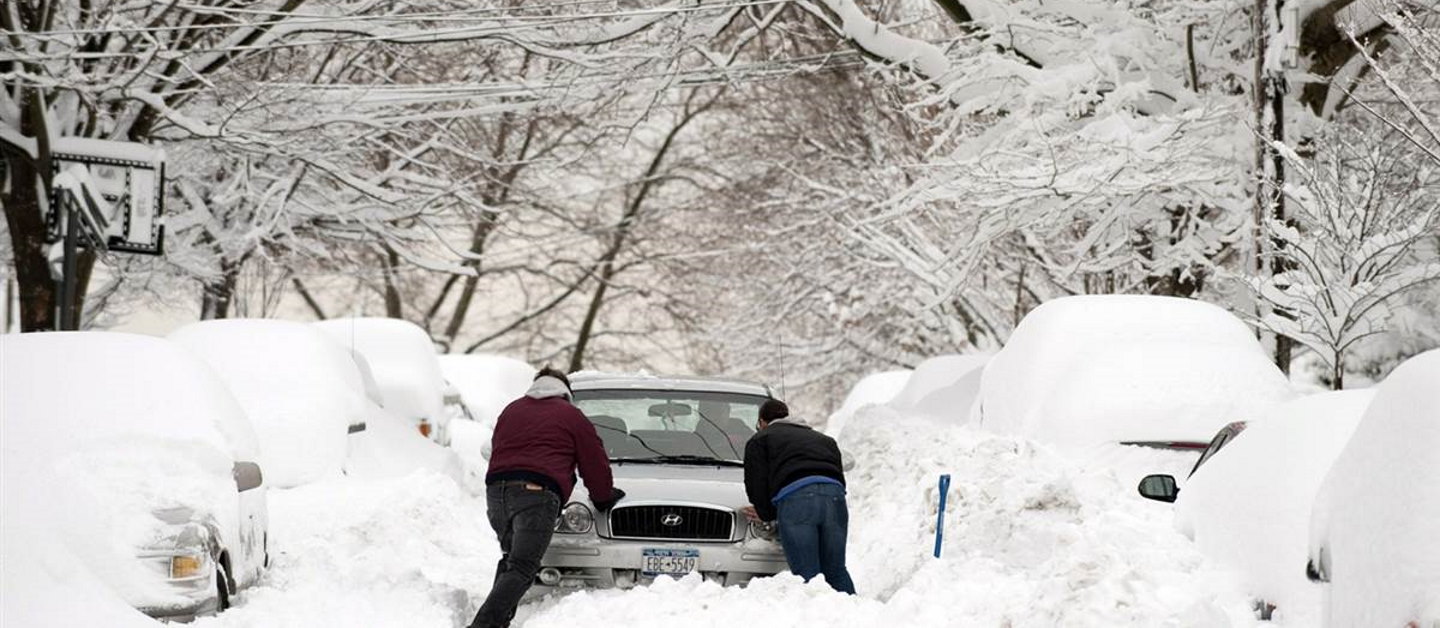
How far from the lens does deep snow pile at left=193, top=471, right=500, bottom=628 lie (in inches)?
410

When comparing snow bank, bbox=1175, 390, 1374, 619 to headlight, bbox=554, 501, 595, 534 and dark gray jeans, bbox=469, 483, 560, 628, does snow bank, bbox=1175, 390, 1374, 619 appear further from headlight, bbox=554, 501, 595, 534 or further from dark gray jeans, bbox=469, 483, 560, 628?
headlight, bbox=554, 501, 595, 534

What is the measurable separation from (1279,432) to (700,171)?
136ft

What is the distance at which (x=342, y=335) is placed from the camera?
73.0 ft

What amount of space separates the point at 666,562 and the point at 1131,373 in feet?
13.1

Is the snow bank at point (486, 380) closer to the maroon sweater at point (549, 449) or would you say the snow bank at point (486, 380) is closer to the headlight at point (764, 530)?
the headlight at point (764, 530)

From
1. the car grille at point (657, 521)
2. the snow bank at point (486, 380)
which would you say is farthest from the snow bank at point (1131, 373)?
the snow bank at point (486, 380)

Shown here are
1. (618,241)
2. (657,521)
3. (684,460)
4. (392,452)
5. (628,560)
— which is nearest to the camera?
(628,560)

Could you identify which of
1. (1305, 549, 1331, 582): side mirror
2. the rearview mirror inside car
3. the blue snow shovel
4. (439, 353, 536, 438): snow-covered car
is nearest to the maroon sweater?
the rearview mirror inside car

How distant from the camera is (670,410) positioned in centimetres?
1243

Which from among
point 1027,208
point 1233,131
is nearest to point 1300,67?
point 1233,131

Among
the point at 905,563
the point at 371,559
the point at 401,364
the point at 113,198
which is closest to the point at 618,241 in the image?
the point at 401,364

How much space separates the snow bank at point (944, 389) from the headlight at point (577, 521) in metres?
7.92

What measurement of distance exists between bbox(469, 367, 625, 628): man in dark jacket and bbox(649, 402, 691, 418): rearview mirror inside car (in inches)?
69.9

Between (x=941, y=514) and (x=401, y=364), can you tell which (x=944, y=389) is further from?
(x=941, y=514)
